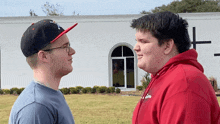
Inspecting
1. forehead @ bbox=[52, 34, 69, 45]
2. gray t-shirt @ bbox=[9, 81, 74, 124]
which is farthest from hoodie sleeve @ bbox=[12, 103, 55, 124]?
forehead @ bbox=[52, 34, 69, 45]

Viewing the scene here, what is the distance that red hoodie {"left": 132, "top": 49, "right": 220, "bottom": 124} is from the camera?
1483mm

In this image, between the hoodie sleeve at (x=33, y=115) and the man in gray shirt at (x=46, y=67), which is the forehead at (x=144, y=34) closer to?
the man in gray shirt at (x=46, y=67)

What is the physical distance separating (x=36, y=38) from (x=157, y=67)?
94 centimetres

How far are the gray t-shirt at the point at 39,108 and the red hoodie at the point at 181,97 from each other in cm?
59

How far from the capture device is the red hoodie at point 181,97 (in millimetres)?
1483

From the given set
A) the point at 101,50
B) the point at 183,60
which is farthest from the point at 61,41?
the point at 101,50

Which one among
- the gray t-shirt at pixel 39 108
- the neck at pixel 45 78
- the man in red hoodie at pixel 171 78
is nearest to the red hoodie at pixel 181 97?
the man in red hoodie at pixel 171 78

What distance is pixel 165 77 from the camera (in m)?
1.76

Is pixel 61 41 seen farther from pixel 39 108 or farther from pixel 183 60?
pixel 183 60

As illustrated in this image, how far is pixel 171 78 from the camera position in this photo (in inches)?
64.8

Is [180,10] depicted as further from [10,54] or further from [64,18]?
[10,54]

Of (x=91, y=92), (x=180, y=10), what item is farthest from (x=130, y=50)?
(x=180, y=10)

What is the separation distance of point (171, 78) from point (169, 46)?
11.6 inches

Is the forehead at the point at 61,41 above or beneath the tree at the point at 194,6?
beneath
